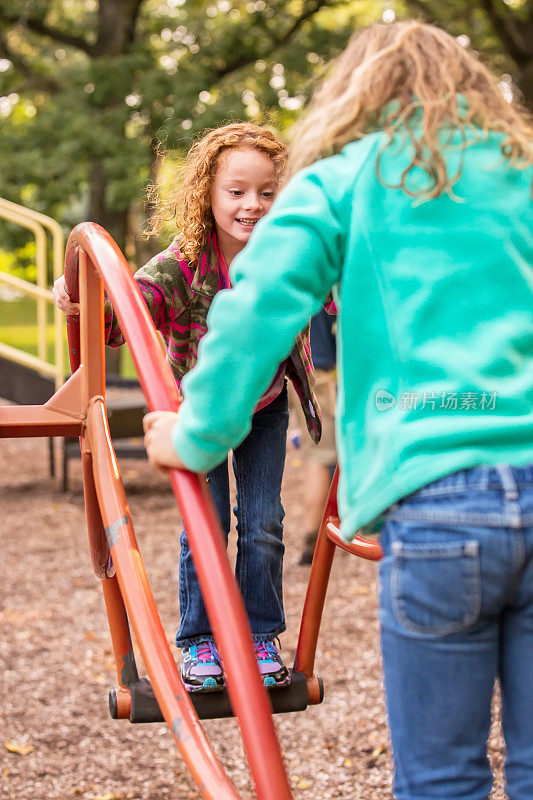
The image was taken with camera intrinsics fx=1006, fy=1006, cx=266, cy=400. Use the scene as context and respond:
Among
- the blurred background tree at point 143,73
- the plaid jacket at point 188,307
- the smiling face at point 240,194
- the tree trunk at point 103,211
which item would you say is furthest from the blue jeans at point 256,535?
the tree trunk at point 103,211

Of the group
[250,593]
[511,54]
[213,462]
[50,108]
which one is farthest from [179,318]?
[511,54]

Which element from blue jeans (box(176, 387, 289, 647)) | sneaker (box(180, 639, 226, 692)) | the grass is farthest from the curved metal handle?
the grass

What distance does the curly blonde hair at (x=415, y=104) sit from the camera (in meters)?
1.29

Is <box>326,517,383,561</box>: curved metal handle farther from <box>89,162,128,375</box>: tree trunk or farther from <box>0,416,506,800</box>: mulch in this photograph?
<box>89,162,128,375</box>: tree trunk

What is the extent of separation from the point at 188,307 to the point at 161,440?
2.47ft

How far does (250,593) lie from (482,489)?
104 centimetres

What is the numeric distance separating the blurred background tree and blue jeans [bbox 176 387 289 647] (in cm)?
801

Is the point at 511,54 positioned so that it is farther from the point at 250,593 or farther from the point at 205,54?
the point at 250,593

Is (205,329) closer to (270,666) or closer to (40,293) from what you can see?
(270,666)

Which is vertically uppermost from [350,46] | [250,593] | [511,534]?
[350,46]

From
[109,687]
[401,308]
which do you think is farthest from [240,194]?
[109,687]

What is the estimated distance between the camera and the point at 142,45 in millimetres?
11039

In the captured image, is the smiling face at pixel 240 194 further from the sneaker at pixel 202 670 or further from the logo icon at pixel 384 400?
the logo icon at pixel 384 400

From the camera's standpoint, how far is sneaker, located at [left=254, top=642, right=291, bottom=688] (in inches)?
82.6
